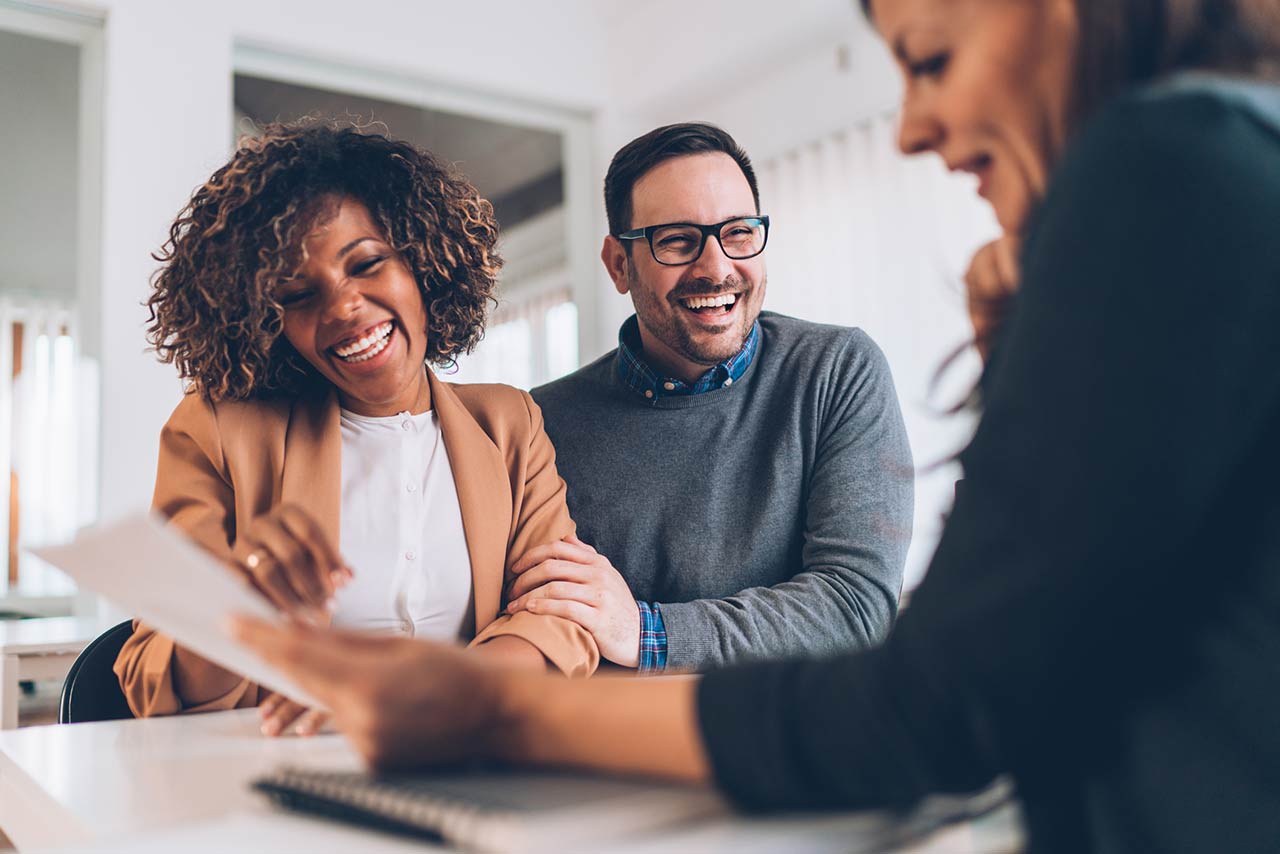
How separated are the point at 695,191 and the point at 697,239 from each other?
87 mm

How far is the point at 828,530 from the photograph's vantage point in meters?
1.72

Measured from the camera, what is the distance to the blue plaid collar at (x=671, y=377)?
6.36 feet

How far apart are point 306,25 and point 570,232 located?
1318 millimetres

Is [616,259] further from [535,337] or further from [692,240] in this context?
[535,337]

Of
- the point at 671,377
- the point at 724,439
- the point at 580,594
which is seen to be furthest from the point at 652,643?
the point at 671,377

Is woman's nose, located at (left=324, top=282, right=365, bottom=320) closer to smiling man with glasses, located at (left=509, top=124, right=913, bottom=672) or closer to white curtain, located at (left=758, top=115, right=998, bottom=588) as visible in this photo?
smiling man with glasses, located at (left=509, top=124, right=913, bottom=672)

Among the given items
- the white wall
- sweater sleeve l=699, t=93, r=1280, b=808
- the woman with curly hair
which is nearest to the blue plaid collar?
the woman with curly hair

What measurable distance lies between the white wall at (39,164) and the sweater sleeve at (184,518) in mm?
2393

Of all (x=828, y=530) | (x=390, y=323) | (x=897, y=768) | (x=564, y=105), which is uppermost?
(x=564, y=105)

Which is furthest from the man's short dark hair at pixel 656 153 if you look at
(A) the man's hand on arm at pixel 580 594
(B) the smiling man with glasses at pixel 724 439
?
(A) the man's hand on arm at pixel 580 594

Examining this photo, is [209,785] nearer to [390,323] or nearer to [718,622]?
[390,323]

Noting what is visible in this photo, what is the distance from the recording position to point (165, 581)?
2.21 ft

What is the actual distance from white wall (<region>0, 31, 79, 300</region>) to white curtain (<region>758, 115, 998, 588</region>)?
8.14 feet

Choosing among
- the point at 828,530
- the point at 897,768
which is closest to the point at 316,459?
the point at 828,530
